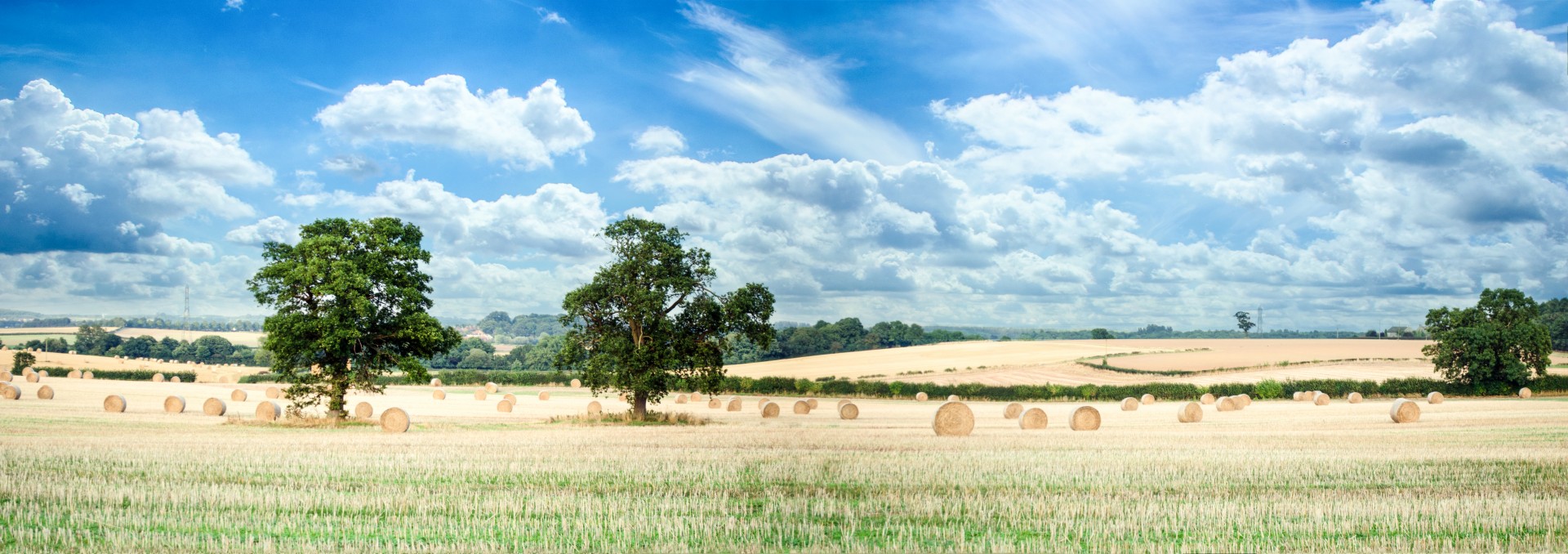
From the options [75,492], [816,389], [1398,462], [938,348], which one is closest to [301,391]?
[75,492]

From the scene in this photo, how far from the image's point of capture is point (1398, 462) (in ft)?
61.2

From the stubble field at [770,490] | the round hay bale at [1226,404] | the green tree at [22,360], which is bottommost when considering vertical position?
the round hay bale at [1226,404]

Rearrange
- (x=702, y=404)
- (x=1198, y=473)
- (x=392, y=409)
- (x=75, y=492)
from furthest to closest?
1. (x=702, y=404)
2. (x=392, y=409)
3. (x=1198, y=473)
4. (x=75, y=492)

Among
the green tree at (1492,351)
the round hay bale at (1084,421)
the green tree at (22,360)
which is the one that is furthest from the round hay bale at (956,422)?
the green tree at (22,360)

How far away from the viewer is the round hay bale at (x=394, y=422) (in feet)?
92.8

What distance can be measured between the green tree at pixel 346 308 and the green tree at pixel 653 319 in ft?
15.8

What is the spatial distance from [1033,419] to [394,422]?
19.4 metres

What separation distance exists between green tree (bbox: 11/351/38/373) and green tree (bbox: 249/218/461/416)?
164ft

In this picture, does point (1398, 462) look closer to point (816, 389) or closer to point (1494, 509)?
point (1494, 509)

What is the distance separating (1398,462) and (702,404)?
35920 mm

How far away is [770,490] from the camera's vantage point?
46.1 ft

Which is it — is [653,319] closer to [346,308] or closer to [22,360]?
[346,308]

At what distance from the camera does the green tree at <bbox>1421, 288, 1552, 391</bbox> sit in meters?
57.8

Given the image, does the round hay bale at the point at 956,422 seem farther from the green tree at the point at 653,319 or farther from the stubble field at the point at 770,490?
the green tree at the point at 653,319
